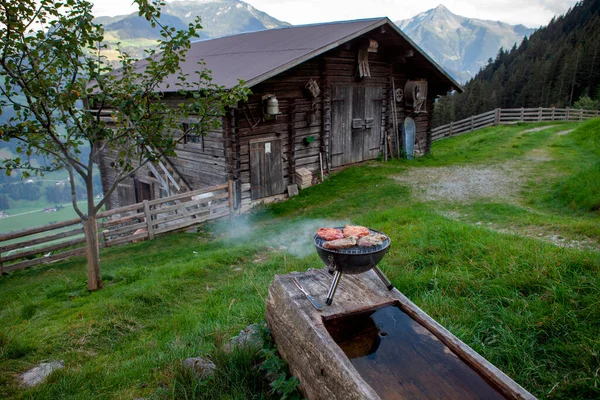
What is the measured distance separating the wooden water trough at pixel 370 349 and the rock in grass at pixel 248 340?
0.56ft

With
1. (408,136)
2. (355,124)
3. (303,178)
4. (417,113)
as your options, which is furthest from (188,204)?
(417,113)

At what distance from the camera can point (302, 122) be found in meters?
13.4

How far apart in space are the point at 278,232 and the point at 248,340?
5.70m

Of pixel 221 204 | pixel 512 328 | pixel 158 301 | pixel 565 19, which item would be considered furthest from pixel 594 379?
pixel 565 19

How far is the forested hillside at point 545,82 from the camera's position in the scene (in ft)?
142

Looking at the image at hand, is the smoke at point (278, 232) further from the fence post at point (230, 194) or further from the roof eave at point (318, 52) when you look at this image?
the roof eave at point (318, 52)

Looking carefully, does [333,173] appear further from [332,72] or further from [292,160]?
[332,72]

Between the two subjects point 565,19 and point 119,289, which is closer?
point 119,289

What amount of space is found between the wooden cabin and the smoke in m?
0.93

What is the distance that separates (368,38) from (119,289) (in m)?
11.7

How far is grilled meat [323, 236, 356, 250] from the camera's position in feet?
12.1

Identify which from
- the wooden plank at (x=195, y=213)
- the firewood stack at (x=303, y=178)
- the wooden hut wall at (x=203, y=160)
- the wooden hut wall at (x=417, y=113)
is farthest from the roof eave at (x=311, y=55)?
the wooden plank at (x=195, y=213)

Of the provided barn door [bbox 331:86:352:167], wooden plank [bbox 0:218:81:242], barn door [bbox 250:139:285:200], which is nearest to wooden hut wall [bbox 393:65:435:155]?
barn door [bbox 331:86:352:167]

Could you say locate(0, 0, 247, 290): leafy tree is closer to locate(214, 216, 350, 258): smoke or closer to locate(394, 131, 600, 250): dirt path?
locate(214, 216, 350, 258): smoke
